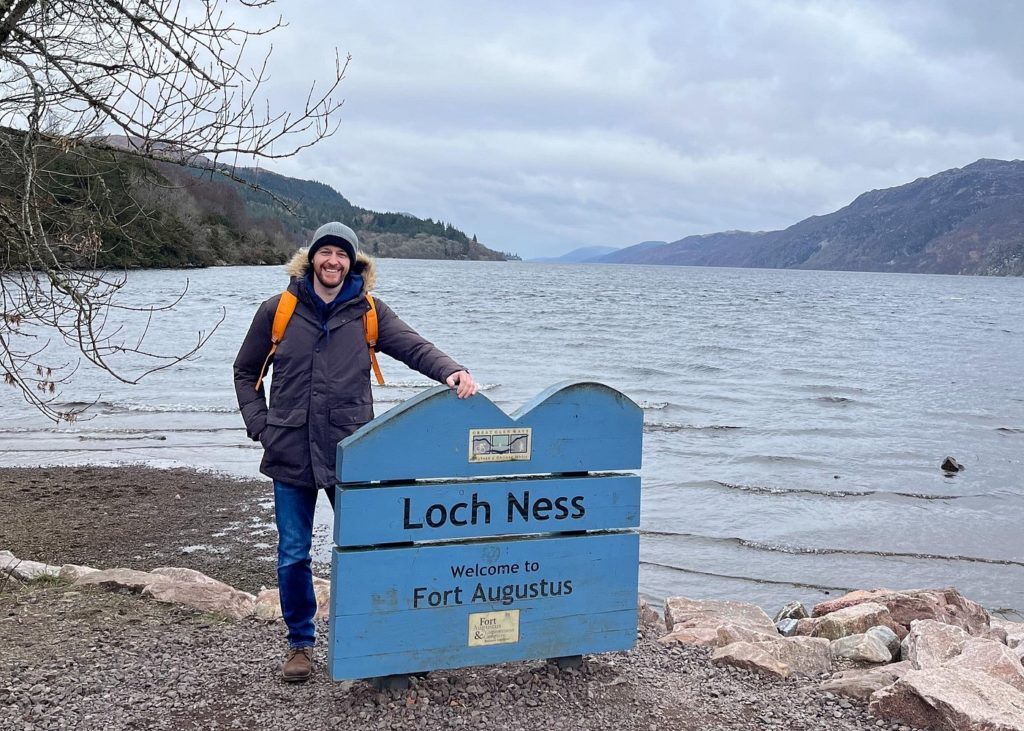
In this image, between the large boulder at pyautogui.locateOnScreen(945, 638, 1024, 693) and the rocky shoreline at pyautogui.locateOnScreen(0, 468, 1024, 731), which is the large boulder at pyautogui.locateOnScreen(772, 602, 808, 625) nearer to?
the rocky shoreline at pyautogui.locateOnScreen(0, 468, 1024, 731)

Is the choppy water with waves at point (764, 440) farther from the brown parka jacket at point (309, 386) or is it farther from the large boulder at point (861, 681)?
the brown parka jacket at point (309, 386)

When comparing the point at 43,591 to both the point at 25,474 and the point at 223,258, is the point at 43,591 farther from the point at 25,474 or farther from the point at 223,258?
the point at 223,258

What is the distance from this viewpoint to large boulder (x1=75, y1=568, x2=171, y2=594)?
19.2ft

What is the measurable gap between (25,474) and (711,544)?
8.45m

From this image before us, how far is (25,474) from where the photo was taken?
38.7 ft

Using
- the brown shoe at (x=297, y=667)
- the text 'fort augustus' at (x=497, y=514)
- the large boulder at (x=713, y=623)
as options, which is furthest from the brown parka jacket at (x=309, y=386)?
the large boulder at (x=713, y=623)

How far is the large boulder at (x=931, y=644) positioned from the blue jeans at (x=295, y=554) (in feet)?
10.7

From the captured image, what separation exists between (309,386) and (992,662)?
385cm

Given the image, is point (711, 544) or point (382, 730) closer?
point (382, 730)

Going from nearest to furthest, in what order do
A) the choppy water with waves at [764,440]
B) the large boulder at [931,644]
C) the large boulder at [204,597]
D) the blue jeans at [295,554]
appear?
the blue jeans at [295,554] → the large boulder at [931,644] → the large boulder at [204,597] → the choppy water with waves at [764,440]

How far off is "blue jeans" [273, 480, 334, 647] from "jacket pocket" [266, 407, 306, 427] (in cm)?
30

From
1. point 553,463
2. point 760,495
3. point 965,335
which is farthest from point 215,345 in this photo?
point 965,335

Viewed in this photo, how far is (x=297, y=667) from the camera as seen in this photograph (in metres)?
4.44

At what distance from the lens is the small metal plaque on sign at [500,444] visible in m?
4.19
